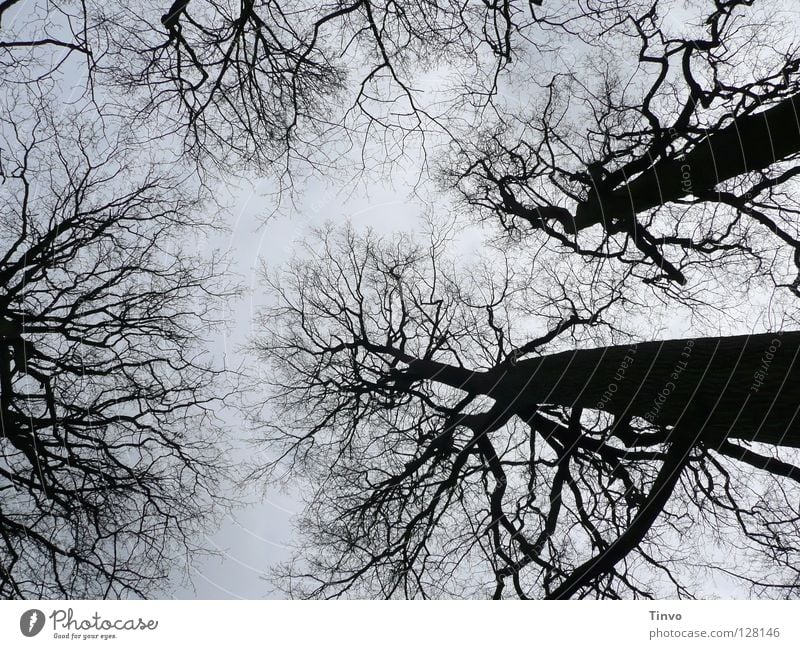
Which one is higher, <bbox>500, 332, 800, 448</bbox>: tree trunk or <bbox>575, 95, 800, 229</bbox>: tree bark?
<bbox>575, 95, 800, 229</bbox>: tree bark

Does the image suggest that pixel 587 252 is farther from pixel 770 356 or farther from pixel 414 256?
pixel 770 356

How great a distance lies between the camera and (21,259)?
401 centimetres

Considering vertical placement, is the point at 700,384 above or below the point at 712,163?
below

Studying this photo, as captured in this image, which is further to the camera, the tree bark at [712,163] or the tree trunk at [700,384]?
the tree bark at [712,163]

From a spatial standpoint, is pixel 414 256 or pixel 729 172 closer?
→ pixel 729 172

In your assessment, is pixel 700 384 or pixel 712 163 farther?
pixel 712 163

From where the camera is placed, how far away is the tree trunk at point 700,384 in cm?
220

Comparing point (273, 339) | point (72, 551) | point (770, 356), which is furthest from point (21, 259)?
point (770, 356)

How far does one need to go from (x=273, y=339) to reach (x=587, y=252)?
3.33 meters

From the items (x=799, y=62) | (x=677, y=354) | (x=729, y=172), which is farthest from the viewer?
(x=799, y=62)

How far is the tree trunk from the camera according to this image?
7.20ft

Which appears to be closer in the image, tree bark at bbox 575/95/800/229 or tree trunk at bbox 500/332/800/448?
tree trunk at bbox 500/332/800/448

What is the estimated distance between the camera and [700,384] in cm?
241

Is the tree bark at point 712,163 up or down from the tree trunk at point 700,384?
up
